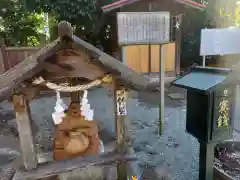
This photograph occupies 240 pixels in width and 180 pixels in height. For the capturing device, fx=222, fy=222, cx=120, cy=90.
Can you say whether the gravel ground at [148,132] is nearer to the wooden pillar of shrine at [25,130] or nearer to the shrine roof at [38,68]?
the wooden pillar of shrine at [25,130]

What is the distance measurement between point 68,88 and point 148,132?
12.3ft

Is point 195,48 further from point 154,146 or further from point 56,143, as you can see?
point 56,143

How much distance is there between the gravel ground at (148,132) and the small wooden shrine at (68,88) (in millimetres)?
1444

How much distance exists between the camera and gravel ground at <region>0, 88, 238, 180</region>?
14.4ft

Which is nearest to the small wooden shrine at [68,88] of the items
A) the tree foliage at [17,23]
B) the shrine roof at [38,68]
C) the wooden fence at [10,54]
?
the shrine roof at [38,68]

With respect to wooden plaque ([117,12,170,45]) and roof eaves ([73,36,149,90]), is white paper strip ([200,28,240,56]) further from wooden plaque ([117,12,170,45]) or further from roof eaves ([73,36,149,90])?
roof eaves ([73,36,149,90])

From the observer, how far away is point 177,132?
232 inches

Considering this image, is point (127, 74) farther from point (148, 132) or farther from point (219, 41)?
point (219, 41)

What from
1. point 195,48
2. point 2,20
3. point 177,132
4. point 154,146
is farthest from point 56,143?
point 195,48

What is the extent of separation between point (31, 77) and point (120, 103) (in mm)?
1165

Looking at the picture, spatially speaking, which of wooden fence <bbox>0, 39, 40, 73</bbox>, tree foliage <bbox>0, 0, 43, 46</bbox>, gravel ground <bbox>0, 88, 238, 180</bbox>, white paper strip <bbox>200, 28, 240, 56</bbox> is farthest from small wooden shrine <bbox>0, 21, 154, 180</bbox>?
wooden fence <bbox>0, 39, 40, 73</bbox>

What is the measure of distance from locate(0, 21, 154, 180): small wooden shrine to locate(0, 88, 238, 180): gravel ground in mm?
1444

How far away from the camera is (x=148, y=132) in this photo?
598cm

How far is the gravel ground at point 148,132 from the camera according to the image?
439 centimetres
